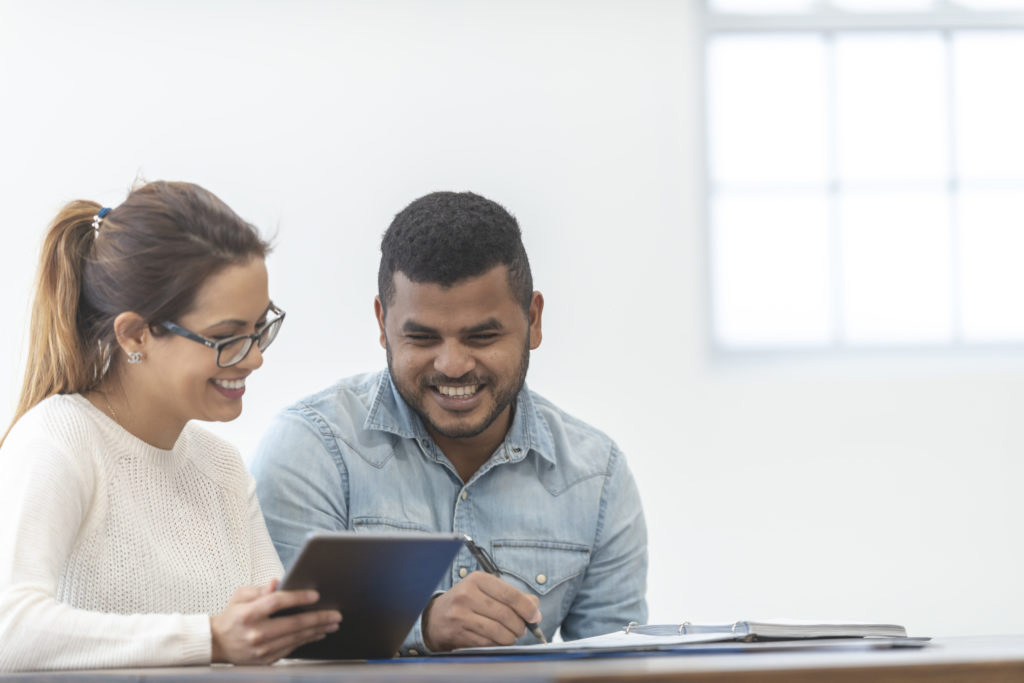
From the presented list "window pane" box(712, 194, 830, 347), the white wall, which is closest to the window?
"window pane" box(712, 194, 830, 347)

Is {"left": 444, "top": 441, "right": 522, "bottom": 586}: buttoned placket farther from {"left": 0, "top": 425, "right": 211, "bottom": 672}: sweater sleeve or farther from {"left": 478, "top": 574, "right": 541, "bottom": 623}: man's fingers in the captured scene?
{"left": 0, "top": 425, "right": 211, "bottom": 672}: sweater sleeve

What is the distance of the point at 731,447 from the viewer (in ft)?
10.3

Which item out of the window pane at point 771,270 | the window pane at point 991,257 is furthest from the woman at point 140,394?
the window pane at point 991,257

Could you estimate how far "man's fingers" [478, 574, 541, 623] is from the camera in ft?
4.48

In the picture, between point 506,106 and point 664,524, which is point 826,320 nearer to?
point 664,524

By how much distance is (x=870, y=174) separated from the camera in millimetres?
3398

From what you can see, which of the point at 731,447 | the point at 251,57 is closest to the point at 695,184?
the point at 731,447

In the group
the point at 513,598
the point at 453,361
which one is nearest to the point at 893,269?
the point at 453,361

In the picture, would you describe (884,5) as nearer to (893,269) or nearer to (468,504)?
(893,269)

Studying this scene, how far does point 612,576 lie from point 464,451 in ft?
1.06

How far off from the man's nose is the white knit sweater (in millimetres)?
325

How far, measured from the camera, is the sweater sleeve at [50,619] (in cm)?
109

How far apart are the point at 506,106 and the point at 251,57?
2.32 ft

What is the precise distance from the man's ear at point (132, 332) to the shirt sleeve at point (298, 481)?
420 mm
